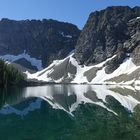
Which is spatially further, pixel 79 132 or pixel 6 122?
pixel 6 122

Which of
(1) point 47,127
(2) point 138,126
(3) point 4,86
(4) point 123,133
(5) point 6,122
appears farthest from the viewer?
(3) point 4,86

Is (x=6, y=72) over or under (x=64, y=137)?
over

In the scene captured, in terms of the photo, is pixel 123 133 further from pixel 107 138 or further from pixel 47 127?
pixel 47 127

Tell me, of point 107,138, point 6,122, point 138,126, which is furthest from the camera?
point 6,122

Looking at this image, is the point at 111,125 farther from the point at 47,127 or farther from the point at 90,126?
the point at 47,127

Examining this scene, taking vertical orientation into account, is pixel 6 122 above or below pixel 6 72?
below

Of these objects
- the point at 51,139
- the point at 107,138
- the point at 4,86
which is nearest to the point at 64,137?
the point at 51,139

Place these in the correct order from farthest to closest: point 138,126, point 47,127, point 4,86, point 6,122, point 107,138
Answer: point 4,86, point 6,122, point 47,127, point 138,126, point 107,138

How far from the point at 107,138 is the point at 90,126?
11234mm

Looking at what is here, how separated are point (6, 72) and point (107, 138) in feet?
522

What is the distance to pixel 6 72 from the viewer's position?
19288 centimetres

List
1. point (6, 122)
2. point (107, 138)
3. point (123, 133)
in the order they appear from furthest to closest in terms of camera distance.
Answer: point (6, 122) → point (123, 133) → point (107, 138)

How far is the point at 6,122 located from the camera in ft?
185

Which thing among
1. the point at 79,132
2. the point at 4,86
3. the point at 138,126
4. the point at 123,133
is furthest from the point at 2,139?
the point at 4,86
